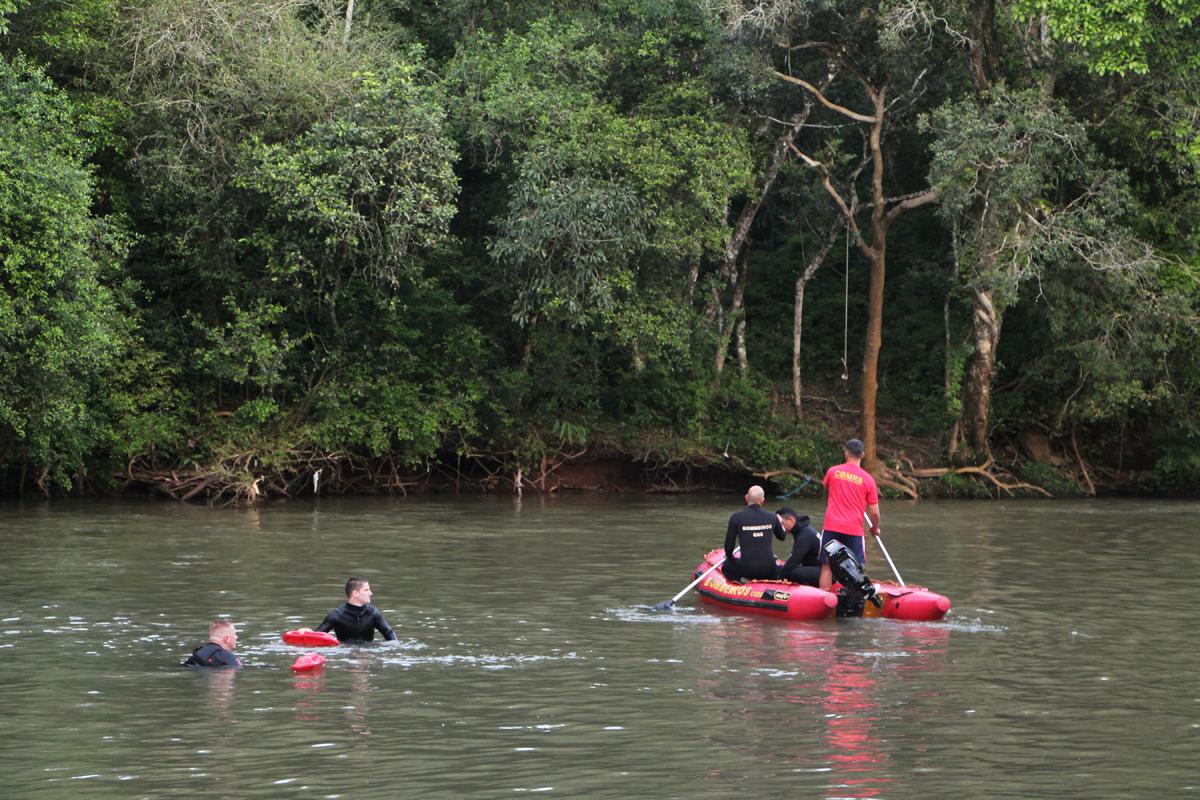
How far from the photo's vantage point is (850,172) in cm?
4000

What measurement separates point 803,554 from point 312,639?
5987 millimetres

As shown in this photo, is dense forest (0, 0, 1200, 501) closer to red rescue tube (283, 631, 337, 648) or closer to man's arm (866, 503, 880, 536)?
man's arm (866, 503, 880, 536)

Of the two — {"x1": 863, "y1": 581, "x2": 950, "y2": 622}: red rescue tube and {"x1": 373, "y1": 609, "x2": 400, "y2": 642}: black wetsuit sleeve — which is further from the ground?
{"x1": 863, "y1": 581, "x2": 950, "y2": 622}: red rescue tube

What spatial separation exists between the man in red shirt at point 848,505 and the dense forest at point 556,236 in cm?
1531

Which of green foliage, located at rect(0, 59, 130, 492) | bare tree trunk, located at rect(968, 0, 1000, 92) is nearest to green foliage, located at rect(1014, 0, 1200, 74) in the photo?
bare tree trunk, located at rect(968, 0, 1000, 92)

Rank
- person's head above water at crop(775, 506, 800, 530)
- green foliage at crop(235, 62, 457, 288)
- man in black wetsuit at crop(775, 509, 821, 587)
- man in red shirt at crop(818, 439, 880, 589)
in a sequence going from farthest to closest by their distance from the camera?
green foliage at crop(235, 62, 457, 288), person's head above water at crop(775, 506, 800, 530), man in black wetsuit at crop(775, 509, 821, 587), man in red shirt at crop(818, 439, 880, 589)

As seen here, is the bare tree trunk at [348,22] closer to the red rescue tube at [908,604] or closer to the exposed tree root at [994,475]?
the exposed tree root at [994,475]

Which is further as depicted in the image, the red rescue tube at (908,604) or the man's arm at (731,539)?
the man's arm at (731,539)

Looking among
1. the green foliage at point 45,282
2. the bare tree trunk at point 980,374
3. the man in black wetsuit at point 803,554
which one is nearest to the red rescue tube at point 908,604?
the man in black wetsuit at point 803,554

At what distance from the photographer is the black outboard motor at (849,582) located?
1738cm

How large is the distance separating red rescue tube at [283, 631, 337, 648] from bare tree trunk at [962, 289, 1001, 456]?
23579 millimetres

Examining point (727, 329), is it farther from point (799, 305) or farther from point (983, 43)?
point (983, 43)

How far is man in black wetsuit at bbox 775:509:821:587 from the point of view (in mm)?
18188

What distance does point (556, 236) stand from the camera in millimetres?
32531
